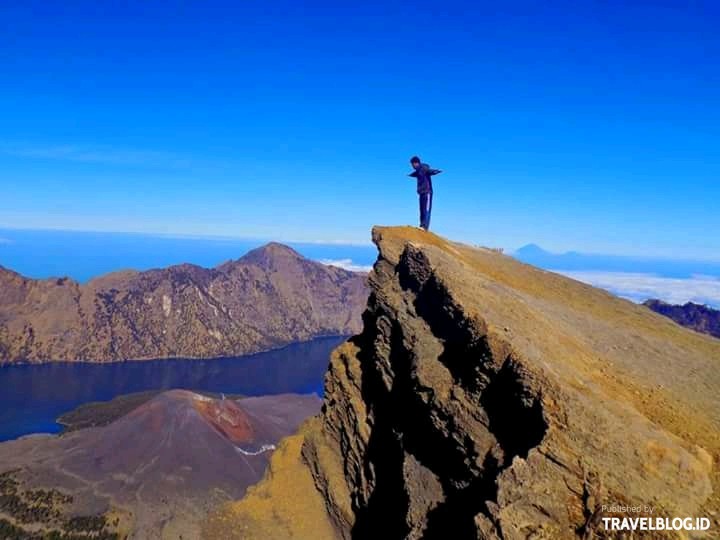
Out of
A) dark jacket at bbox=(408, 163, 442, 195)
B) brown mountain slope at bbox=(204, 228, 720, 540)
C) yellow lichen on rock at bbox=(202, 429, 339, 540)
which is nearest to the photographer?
brown mountain slope at bbox=(204, 228, 720, 540)

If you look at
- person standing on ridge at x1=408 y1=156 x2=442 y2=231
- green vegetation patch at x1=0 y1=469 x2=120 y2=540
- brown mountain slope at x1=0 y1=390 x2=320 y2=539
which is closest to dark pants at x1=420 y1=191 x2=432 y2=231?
person standing on ridge at x1=408 y1=156 x2=442 y2=231

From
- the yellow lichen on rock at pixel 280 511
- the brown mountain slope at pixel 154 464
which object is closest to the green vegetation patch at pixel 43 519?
the brown mountain slope at pixel 154 464

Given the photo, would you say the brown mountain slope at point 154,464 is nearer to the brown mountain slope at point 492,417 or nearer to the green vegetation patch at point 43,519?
the green vegetation patch at point 43,519

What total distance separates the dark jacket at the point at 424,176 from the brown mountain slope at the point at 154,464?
56714mm

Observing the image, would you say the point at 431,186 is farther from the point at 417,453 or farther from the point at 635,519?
the point at 635,519

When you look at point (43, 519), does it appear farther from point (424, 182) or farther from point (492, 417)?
point (492, 417)

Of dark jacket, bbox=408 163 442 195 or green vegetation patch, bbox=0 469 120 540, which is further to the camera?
green vegetation patch, bbox=0 469 120 540

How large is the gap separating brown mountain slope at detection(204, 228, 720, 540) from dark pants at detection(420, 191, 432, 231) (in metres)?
1.87

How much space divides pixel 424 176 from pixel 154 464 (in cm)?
7982

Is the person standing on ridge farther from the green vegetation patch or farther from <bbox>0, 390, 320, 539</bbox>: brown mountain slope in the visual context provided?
the green vegetation patch

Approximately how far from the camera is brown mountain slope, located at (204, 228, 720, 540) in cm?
985

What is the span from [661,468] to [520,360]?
3506 mm

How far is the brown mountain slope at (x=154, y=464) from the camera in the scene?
7262 centimetres

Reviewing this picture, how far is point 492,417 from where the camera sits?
13.0 metres
